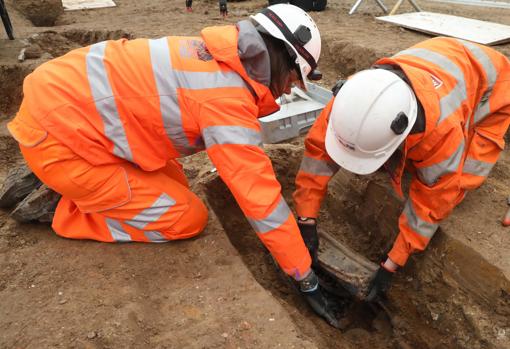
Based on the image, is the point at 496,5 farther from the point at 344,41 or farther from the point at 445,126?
the point at 445,126

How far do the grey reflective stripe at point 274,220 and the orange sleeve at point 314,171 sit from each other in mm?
623

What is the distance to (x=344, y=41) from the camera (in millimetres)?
5523

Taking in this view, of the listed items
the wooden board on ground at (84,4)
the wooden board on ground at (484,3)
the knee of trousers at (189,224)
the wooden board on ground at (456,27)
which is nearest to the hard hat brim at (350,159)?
the knee of trousers at (189,224)

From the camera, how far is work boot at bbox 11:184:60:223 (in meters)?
2.87

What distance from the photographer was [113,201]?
2605 mm

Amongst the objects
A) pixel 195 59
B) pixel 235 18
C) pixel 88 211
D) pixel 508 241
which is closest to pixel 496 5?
pixel 235 18

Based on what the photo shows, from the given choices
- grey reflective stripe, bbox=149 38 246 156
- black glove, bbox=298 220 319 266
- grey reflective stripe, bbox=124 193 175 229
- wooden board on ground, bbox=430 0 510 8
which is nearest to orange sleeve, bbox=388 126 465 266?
black glove, bbox=298 220 319 266

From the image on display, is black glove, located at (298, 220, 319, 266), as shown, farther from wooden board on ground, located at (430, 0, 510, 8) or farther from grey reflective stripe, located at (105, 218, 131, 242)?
wooden board on ground, located at (430, 0, 510, 8)

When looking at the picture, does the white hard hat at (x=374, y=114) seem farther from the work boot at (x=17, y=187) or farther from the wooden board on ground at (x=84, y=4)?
the wooden board on ground at (x=84, y=4)

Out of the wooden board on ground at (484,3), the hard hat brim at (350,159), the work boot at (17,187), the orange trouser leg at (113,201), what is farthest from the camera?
the wooden board on ground at (484,3)

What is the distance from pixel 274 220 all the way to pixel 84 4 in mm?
9717

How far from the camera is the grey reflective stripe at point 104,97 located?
7.40 feet

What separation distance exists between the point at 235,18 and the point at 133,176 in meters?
6.18

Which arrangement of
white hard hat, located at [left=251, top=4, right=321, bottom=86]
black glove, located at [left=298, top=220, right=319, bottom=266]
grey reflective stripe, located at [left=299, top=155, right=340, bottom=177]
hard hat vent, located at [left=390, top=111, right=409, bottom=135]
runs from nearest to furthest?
hard hat vent, located at [left=390, top=111, right=409, bottom=135] < white hard hat, located at [left=251, top=4, right=321, bottom=86] < grey reflective stripe, located at [left=299, top=155, right=340, bottom=177] < black glove, located at [left=298, top=220, right=319, bottom=266]
